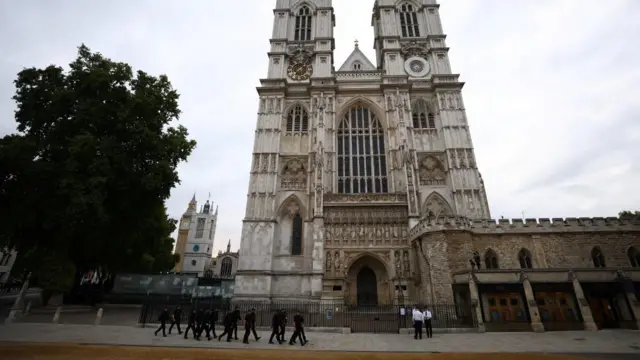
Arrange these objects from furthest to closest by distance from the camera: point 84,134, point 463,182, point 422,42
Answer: point 422,42, point 463,182, point 84,134

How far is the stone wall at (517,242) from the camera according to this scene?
1579 centimetres

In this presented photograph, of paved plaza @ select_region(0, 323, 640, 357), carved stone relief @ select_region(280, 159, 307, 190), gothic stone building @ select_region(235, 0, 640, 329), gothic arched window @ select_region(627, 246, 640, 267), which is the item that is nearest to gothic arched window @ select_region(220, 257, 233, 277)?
gothic stone building @ select_region(235, 0, 640, 329)

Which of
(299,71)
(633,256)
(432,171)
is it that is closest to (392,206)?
(432,171)

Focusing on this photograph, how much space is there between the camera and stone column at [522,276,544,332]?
12.0 metres

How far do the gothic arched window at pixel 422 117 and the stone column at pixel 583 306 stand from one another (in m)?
17.0

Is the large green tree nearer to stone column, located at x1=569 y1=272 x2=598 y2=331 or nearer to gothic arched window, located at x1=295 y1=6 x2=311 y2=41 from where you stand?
Result: gothic arched window, located at x1=295 y1=6 x2=311 y2=41

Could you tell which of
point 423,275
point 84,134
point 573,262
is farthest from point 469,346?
point 84,134

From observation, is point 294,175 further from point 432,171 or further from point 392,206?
point 432,171

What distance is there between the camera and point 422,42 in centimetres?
3112

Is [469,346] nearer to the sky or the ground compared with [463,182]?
nearer to the ground

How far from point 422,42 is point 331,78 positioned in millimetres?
10986

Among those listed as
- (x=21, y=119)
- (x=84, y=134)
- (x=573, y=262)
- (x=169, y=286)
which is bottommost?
(x=169, y=286)

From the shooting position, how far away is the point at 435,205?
24.0 metres

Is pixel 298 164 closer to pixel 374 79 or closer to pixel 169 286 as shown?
pixel 374 79
